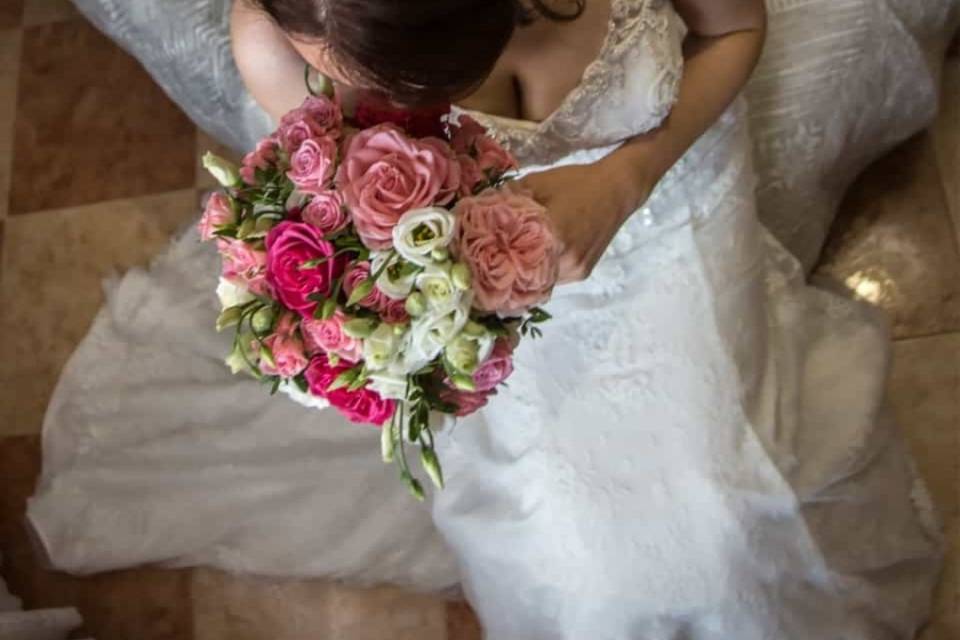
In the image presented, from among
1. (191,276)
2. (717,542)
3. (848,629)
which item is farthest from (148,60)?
(848,629)

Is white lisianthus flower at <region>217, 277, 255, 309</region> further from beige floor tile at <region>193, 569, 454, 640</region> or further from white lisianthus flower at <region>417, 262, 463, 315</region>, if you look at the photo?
beige floor tile at <region>193, 569, 454, 640</region>

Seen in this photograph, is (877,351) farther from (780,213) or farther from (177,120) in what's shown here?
(177,120)

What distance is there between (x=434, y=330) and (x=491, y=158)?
5.2 inches


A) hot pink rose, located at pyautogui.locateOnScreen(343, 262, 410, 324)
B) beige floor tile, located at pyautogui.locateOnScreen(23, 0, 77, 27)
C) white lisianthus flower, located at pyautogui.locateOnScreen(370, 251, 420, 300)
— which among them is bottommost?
beige floor tile, located at pyautogui.locateOnScreen(23, 0, 77, 27)

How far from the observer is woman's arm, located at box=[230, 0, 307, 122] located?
2.72 feet

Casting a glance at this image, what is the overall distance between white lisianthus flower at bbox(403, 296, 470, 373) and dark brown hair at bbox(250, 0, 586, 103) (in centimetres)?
15

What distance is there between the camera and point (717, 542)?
89 centimetres

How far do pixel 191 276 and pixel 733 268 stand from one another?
0.77 m

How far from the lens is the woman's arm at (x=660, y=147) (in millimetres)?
738

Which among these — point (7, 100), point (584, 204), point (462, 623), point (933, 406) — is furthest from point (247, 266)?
point (7, 100)

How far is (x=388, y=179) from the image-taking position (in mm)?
539

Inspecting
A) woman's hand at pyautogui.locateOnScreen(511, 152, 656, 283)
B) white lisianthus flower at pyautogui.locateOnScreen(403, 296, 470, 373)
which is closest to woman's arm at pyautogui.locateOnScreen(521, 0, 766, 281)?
woman's hand at pyautogui.locateOnScreen(511, 152, 656, 283)

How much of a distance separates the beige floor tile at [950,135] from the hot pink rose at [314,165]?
3.32ft

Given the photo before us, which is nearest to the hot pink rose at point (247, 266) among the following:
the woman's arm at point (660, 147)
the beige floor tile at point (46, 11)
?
the woman's arm at point (660, 147)
